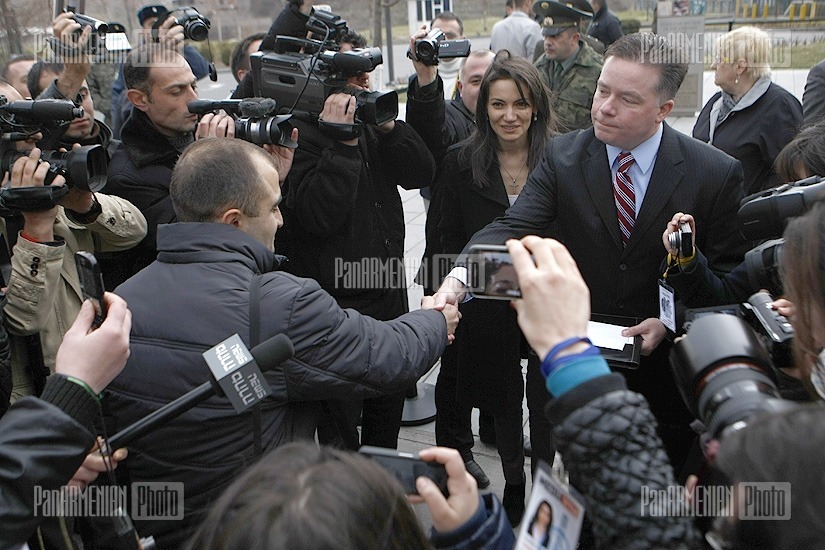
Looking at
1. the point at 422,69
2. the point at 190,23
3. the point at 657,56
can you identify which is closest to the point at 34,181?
the point at 190,23

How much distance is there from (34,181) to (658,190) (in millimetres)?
2280

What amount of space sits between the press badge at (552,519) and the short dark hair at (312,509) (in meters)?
0.24

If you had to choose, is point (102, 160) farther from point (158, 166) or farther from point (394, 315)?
point (394, 315)

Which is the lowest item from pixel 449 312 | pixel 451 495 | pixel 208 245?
pixel 449 312

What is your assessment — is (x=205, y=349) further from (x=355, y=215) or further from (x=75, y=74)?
(x=75, y=74)

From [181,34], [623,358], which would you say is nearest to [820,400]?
[623,358]

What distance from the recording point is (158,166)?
347 cm

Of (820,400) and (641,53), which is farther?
(641,53)

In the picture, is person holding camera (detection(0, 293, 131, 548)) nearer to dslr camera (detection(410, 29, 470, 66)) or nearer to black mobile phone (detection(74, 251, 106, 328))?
black mobile phone (detection(74, 251, 106, 328))

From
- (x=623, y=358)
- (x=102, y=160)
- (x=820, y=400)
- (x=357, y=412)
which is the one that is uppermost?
(x=102, y=160)

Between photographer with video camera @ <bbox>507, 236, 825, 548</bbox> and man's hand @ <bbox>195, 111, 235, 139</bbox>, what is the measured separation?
2.04m

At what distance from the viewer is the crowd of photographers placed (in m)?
1.32

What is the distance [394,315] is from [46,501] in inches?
92.0

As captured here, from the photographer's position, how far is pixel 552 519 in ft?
4.60
